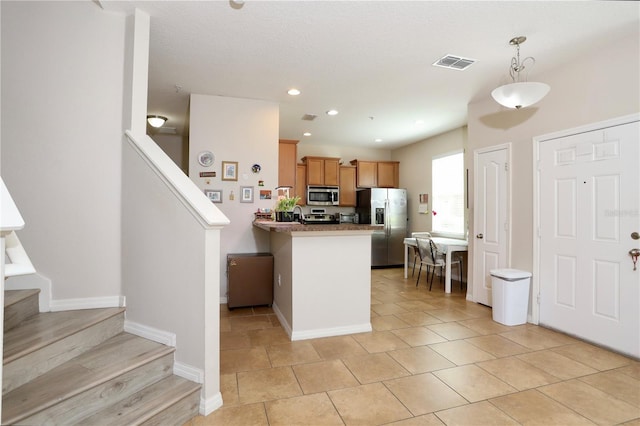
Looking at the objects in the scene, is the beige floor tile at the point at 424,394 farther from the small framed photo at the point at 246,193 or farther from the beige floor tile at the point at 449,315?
the small framed photo at the point at 246,193

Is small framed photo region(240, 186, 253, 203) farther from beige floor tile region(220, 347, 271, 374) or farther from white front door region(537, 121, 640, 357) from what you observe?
white front door region(537, 121, 640, 357)

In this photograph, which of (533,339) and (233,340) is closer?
(233,340)

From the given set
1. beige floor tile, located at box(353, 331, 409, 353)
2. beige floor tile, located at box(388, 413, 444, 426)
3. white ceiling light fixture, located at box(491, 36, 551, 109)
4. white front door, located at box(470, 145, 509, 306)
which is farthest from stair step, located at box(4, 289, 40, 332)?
white front door, located at box(470, 145, 509, 306)

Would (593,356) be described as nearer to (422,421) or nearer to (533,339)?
(533,339)

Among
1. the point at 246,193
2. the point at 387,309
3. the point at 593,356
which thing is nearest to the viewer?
the point at 593,356

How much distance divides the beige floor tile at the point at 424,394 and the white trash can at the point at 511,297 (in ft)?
5.43

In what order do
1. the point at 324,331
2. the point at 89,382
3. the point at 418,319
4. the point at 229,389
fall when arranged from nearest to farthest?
the point at 89,382 < the point at 229,389 < the point at 324,331 < the point at 418,319

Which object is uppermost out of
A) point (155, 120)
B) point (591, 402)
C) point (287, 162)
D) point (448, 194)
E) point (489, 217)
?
point (155, 120)

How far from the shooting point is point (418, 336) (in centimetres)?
324

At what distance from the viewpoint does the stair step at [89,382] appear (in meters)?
1.48

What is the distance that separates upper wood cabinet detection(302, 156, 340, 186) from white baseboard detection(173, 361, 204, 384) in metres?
5.20

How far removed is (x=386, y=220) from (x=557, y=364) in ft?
14.6

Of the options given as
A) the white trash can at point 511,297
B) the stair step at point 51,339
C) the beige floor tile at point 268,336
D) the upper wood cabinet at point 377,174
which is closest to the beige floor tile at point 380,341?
the beige floor tile at point 268,336

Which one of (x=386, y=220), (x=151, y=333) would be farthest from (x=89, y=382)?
(x=386, y=220)
